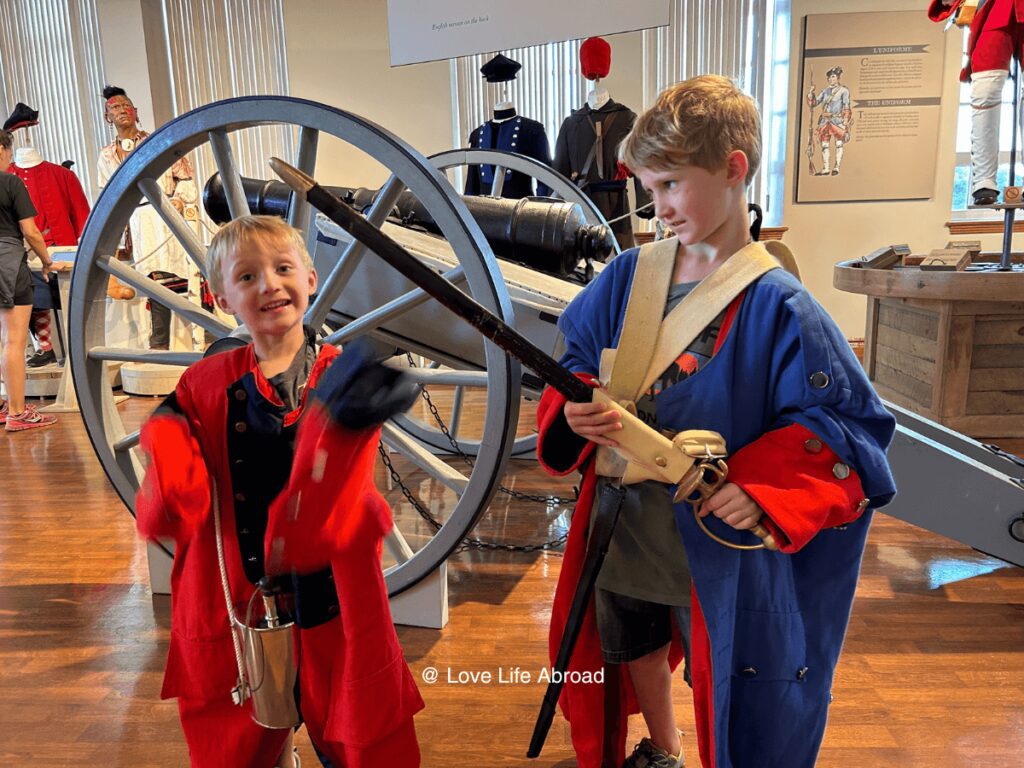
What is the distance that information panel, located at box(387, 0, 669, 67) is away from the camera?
2.17 meters

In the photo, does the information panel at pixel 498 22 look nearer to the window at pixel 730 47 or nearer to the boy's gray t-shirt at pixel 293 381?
the boy's gray t-shirt at pixel 293 381

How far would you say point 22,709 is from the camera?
159cm

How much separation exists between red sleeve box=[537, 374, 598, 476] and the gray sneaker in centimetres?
56

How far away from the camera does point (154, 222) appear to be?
16.1 ft

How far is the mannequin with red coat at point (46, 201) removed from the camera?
16.3ft

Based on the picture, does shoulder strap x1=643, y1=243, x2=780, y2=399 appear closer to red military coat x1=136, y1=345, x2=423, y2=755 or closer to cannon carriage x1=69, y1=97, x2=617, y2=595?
red military coat x1=136, y1=345, x2=423, y2=755

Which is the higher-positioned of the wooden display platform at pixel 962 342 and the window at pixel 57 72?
the window at pixel 57 72

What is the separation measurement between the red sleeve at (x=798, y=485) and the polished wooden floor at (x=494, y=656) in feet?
2.48

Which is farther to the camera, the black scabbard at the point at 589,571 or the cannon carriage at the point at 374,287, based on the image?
the cannon carriage at the point at 374,287

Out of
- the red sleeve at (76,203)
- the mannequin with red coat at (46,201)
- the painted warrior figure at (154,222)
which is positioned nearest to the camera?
the painted warrior figure at (154,222)

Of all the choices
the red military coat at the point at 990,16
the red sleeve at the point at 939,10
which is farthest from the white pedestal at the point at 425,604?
the red sleeve at the point at 939,10

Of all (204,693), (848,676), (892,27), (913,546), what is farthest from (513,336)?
(892,27)

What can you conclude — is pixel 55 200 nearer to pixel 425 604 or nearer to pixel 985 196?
pixel 425 604

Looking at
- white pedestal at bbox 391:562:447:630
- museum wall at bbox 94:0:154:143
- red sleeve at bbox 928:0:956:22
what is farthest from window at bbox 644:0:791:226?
white pedestal at bbox 391:562:447:630
